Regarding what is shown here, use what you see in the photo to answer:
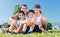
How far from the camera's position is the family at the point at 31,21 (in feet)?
14.4

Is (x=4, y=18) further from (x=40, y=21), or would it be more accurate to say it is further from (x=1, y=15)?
(x=40, y=21)

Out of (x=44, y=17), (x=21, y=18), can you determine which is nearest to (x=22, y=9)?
(x=21, y=18)

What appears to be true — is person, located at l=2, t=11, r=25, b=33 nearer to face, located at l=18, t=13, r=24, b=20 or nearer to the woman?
face, located at l=18, t=13, r=24, b=20

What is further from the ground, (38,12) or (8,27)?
(38,12)

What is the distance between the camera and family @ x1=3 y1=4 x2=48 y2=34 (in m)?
4.39

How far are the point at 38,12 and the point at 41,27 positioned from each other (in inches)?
11.4

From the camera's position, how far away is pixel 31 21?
4406 mm

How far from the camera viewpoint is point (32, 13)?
4398 millimetres

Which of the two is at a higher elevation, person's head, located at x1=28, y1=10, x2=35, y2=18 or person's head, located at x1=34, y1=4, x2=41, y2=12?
person's head, located at x1=34, y1=4, x2=41, y2=12

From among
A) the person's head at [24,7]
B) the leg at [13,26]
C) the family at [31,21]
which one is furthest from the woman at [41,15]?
the leg at [13,26]

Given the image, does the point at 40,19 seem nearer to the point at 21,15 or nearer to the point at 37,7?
the point at 37,7

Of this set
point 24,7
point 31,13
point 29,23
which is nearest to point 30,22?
point 29,23

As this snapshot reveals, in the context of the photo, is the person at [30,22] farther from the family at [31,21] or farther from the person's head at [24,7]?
the person's head at [24,7]

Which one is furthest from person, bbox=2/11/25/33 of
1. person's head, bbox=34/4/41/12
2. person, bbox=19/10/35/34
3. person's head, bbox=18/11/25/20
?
person's head, bbox=34/4/41/12
